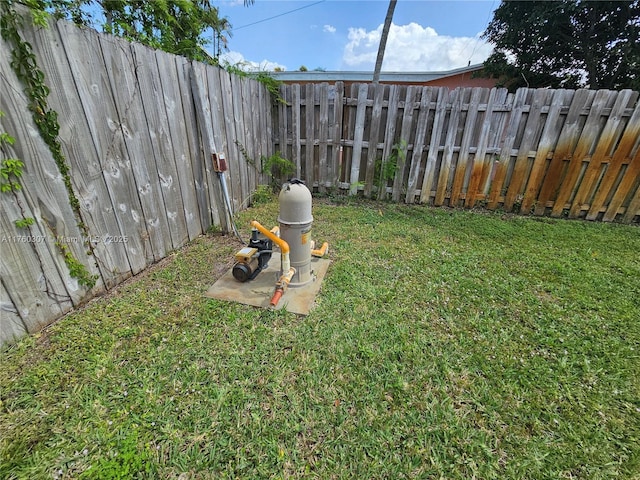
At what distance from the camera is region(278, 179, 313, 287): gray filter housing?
2.34 meters

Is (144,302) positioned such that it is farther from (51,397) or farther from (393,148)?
(393,148)

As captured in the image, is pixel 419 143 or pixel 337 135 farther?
pixel 337 135

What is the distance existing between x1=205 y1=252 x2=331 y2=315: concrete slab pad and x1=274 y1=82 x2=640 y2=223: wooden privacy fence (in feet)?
9.57

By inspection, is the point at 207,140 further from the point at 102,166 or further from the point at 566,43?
the point at 566,43

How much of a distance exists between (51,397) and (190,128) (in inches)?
103

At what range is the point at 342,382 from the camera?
1738 mm

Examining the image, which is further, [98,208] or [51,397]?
[98,208]

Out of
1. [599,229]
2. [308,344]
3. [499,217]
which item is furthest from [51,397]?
[599,229]

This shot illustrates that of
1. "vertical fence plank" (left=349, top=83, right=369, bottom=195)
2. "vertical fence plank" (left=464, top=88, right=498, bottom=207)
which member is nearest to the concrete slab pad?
"vertical fence plank" (left=349, top=83, right=369, bottom=195)

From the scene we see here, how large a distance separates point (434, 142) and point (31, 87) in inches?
188

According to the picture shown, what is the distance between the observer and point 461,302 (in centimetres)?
250

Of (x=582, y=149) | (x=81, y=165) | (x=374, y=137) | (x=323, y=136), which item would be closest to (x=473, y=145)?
(x=582, y=149)

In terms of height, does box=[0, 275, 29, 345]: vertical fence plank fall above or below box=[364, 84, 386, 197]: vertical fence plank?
below

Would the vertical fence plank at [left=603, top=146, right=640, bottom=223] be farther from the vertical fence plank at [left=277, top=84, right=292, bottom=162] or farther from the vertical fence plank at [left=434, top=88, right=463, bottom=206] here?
the vertical fence plank at [left=277, top=84, right=292, bottom=162]
